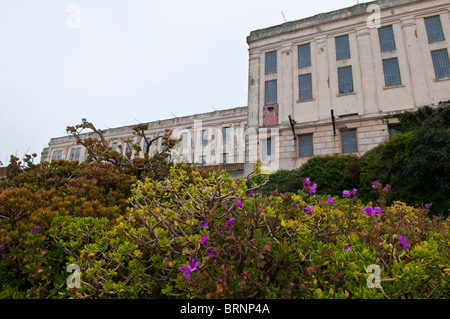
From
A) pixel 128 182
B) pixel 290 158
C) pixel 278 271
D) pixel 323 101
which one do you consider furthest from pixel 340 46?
pixel 278 271

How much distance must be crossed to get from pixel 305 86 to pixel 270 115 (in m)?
3.29

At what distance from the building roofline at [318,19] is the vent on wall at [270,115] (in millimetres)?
6124

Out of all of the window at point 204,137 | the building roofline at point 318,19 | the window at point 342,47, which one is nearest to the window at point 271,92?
the building roofline at point 318,19

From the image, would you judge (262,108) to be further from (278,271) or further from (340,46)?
(278,271)

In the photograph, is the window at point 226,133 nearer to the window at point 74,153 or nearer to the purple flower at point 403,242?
the window at point 74,153

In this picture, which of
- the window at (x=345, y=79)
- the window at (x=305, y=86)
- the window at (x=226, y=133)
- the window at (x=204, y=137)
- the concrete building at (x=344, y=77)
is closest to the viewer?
the concrete building at (x=344, y=77)

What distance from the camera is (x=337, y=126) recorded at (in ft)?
55.4

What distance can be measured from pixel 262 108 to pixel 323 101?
4260 mm

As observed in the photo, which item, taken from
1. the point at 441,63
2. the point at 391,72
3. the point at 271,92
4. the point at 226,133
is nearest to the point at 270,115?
the point at 271,92

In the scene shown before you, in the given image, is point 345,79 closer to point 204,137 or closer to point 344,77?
point 344,77

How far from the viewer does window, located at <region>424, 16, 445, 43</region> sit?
16359 millimetres

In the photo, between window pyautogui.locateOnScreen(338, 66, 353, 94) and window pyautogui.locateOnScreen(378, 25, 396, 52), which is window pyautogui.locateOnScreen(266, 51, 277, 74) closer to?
window pyautogui.locateOnScreen(338, 66, 353, 94)

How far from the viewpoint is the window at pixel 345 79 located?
1753 cm

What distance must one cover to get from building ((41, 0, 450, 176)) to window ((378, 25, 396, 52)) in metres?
0.06
